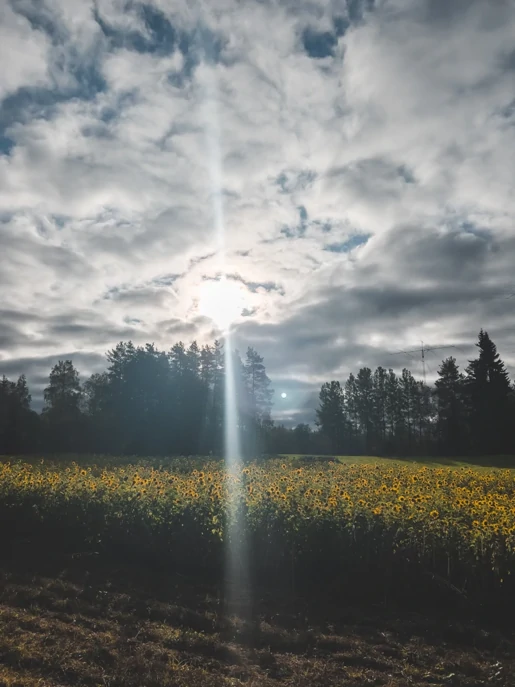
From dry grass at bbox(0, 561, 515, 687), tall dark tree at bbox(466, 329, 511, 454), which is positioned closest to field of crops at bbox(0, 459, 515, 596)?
dry grass at bbox(0, 561, 515, 687)

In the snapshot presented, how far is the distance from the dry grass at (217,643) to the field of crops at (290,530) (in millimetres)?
731

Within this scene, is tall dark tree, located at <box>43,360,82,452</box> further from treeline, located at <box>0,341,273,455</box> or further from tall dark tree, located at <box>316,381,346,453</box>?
tall dark tree, located at <box>316,381,346,453</box>

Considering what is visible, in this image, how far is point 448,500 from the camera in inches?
365

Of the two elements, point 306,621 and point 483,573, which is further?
point 483,573

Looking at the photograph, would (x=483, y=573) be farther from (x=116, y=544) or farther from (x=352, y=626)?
(x=116, y=544)

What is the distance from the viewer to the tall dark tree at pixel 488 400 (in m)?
54.5

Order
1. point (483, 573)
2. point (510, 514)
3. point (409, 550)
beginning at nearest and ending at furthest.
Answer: point (483, 573) < point (409, 550) < point (510, 514)

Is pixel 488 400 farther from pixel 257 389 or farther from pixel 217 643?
pixel 217 643

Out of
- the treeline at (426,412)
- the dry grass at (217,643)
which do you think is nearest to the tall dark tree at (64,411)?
the treeline at (426,412)

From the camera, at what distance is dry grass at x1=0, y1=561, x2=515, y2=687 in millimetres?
4801

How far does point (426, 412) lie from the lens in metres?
73.9

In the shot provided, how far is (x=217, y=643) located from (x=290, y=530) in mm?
2702

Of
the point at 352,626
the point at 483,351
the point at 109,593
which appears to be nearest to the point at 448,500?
the point at 352,626

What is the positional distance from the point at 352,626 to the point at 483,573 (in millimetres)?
1927
